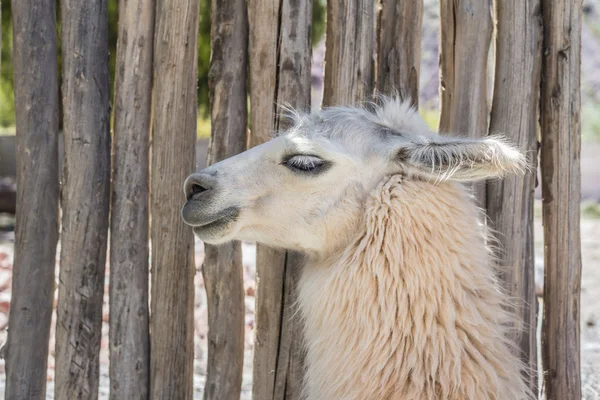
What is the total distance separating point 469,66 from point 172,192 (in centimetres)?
145

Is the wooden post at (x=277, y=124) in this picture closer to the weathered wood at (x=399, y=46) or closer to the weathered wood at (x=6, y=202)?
the weathered wood at (x=399, y=46)

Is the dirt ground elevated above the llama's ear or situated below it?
below

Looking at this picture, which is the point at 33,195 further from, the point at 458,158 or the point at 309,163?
the point at 458,158

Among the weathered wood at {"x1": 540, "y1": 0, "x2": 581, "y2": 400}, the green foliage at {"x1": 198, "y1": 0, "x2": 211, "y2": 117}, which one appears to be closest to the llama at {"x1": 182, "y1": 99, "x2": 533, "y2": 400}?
the weathered wood at {"x1": 540, "y1": 0, "x2": 581, "y2": 400}

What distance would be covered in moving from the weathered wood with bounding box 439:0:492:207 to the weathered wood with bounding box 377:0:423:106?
164 mm

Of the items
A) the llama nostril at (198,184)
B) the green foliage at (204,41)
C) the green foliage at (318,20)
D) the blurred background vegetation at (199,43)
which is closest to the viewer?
the llama nostril at (198,184)

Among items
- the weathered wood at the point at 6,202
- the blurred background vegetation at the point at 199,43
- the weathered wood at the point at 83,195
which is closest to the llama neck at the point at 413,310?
the weathered wood at the point at 83,195

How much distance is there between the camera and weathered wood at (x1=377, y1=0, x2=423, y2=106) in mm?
3652

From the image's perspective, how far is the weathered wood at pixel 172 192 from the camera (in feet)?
11.7

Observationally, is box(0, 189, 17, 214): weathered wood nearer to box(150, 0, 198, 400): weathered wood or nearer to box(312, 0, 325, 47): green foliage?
box(312, 0, 325, 47): green foliage

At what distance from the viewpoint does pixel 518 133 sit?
352 cm

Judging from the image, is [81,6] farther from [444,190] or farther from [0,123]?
[0,123]

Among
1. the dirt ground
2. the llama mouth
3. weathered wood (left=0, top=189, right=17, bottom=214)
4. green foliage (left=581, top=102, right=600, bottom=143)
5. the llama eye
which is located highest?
green foliage (left=581, top=102, right=600, bottom=143)

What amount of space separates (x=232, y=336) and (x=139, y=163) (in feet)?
2.97
